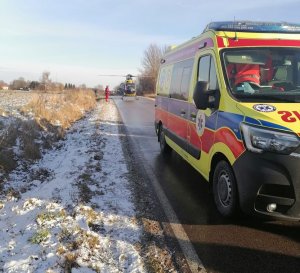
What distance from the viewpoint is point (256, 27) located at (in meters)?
5.86

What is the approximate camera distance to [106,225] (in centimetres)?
506

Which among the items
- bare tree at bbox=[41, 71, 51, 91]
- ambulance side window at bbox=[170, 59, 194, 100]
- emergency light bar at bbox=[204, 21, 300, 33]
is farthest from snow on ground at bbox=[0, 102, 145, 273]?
bare tree at bbox=[41, 71, 51, 91]

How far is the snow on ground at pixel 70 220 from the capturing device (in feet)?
13.0

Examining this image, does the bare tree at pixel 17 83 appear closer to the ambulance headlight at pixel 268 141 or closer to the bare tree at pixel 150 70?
the bare tree at pixel 150 70

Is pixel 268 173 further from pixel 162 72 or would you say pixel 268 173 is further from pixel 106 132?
pixel 106 132

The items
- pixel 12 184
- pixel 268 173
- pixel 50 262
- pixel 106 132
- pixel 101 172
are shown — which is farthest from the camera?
pixel 106 132

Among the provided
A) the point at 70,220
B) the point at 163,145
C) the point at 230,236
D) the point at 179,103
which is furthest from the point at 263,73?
the point at 163,145

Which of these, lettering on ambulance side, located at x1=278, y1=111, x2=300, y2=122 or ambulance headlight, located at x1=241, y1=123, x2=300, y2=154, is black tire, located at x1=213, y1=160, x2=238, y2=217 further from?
lettering on ambulance side, located at x1=278, y1=111, x2=300, y2=122

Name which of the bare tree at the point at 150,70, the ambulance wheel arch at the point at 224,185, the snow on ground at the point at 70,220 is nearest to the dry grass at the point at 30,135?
the snow on ground at the point at 70,220

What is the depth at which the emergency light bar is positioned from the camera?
582 cm

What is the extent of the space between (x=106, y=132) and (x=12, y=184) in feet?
24.1

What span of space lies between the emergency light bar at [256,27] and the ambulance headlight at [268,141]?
1.99m

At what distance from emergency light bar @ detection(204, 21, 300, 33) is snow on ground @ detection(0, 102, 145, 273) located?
3010 millimetres

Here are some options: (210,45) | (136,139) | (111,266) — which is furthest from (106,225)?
(136,139)
